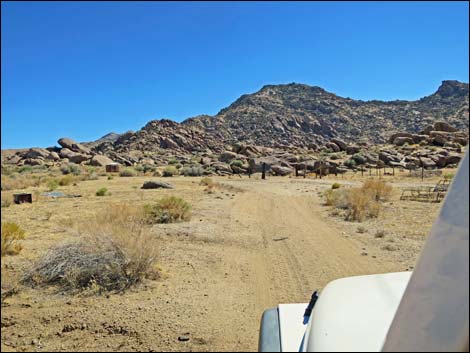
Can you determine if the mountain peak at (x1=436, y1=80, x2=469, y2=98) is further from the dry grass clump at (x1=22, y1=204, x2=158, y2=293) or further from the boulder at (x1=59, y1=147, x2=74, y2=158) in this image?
the dry grass clump at (x1=22, y1=204, x2=158, y2=293)

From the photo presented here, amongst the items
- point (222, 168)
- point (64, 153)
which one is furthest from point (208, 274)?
point (64, 153)

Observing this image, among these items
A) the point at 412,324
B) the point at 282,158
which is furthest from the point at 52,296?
the point at 282,158

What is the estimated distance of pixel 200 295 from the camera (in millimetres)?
5445

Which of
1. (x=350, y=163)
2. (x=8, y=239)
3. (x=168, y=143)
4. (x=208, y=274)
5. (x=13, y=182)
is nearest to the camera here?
(x=8, y=239)

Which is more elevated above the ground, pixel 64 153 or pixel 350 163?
pixel 64 153

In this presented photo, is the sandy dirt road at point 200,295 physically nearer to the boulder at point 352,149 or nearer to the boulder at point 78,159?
the boulder at point 78,159

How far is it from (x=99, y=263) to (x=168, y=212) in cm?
541

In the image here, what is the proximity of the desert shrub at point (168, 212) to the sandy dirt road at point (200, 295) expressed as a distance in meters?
0.67

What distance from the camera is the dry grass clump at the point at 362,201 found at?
1234cm

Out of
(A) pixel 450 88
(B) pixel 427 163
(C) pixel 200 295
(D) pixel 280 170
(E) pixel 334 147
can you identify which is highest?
(A) pixel 450 88

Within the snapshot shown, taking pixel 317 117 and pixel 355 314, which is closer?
pixel 355 314

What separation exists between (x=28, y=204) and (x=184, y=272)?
9.86 meters

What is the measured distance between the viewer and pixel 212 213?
42.0 ft

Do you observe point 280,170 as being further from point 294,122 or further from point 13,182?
point 294,122
